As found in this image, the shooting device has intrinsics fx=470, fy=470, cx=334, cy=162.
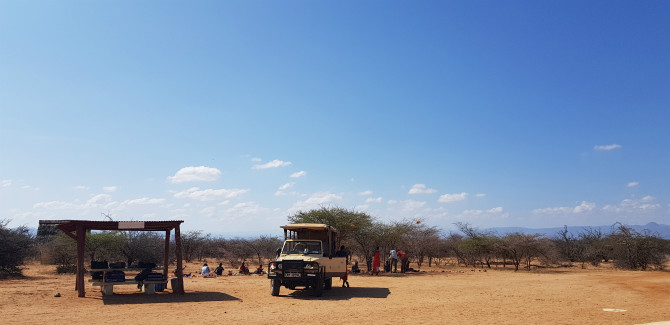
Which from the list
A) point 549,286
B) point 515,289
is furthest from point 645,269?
point 515,289

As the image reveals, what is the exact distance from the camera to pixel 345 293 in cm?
1775

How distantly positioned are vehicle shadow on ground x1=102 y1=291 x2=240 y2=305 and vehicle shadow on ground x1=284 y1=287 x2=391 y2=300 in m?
2.43

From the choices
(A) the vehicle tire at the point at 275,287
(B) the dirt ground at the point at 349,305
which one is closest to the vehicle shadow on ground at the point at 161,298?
(B) the dirt ground at the point at 349,305

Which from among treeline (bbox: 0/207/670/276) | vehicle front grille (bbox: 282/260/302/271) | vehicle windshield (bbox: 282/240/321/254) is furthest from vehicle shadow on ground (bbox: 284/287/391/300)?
treeline (bbox: 0/207/670/276)

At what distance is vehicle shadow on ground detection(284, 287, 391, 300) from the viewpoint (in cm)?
1641

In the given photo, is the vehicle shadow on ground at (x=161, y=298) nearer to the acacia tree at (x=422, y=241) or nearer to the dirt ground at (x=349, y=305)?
the dirt ground at (x=349, y=305)

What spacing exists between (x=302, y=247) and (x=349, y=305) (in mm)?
4168

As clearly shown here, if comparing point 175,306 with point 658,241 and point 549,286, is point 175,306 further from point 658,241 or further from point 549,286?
point 658,241

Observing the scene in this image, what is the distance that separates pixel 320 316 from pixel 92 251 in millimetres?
26156

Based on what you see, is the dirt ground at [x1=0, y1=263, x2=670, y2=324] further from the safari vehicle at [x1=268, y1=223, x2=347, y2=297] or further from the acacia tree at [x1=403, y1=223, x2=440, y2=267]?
the acacia tree at [x1=403, y1=223, x2=440, y2=267]

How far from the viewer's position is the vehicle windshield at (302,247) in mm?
17656

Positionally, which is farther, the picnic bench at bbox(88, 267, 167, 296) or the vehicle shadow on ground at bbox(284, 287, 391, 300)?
the picnic bench at bbox(88, 267, 167, 296)

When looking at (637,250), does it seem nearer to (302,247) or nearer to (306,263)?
(302,247)

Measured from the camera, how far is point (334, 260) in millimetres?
17875
